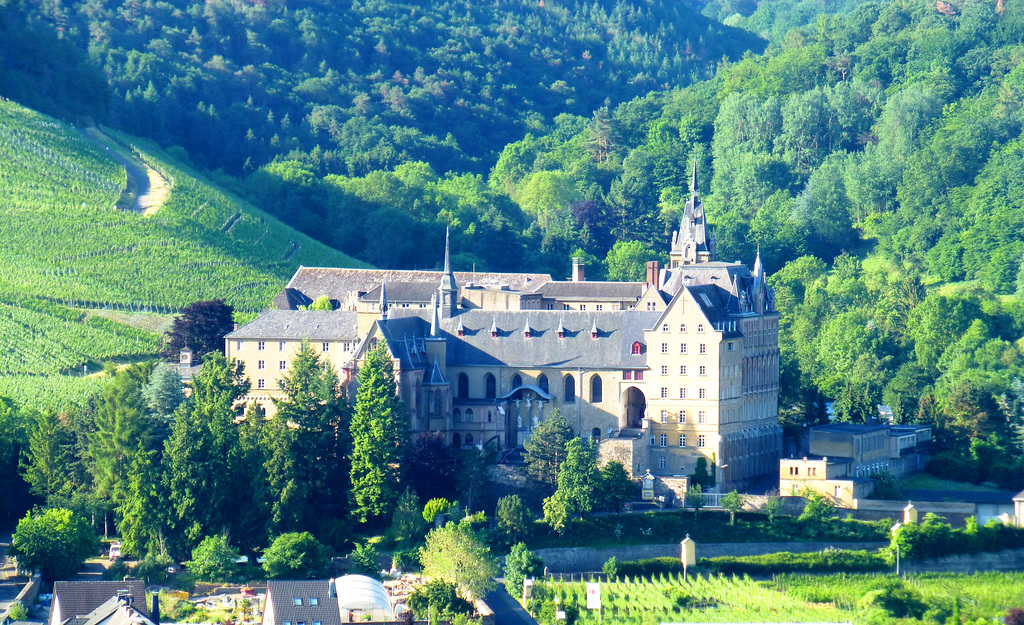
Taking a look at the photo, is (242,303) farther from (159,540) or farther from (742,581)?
(742,581)

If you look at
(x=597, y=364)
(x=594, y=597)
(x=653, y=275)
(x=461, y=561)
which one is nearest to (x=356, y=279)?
(x=653, y=275)

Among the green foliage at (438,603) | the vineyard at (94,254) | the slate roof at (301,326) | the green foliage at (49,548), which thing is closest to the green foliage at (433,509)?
the green foliage at (438,603)

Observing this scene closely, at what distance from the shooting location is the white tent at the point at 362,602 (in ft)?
284

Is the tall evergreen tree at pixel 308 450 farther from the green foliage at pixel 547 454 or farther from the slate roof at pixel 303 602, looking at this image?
the slate roof at pixel 303 602

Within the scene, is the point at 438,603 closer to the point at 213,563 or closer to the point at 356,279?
the point at 213,563

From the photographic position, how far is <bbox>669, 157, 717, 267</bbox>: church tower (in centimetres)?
12338

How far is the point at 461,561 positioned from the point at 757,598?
482 inches

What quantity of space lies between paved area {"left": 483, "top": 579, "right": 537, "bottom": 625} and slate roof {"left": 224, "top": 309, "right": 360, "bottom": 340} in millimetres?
19981

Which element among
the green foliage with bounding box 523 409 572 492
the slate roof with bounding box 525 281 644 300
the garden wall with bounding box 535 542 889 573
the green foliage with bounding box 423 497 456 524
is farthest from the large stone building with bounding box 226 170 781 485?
the green foliage with bounding box 423 497 456 524

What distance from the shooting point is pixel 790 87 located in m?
190

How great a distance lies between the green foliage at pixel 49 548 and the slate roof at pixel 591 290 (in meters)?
34.5

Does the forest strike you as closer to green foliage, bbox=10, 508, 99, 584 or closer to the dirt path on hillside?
the dirt path on hillside

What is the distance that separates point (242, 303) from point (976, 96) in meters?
75.4

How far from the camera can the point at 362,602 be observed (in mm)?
86875
